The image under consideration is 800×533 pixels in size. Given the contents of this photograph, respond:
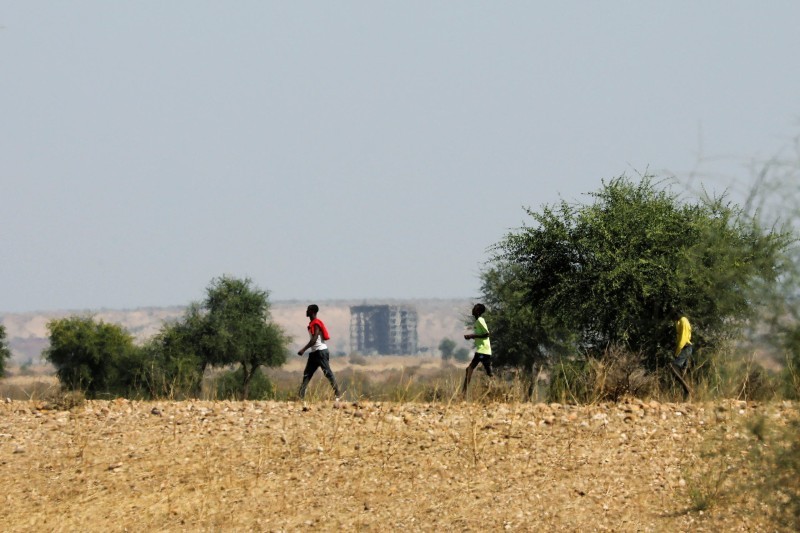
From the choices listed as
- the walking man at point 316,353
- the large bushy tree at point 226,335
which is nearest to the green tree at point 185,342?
the large bushy tree at point 226,335

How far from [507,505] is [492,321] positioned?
2926 cm

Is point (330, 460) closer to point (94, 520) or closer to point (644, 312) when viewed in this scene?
point (94, 520)

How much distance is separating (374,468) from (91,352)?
48.5m

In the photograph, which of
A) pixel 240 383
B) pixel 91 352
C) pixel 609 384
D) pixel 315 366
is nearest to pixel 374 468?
pixel 315 366

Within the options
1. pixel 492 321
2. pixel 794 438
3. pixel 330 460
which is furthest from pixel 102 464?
pixel 492 321

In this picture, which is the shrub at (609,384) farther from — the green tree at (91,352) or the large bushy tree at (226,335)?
the green tree at (91,352)

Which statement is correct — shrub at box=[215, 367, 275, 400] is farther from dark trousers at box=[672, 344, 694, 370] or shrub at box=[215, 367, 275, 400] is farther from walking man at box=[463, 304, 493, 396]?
dark trousers at box=[672, 344, 694, 370]

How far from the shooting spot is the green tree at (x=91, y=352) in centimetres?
5578

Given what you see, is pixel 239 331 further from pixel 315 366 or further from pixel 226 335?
pixel 315 366

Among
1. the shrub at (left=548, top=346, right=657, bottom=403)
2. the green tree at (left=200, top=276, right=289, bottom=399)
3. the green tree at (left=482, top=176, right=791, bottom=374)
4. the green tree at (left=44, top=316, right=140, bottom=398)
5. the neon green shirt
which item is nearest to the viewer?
the shrub at (left=548, top=346, right=657, bottom=403)

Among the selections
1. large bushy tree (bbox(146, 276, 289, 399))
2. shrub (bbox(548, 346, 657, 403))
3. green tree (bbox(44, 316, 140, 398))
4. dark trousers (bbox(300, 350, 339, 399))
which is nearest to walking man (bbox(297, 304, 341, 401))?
dark trousers (bbox(300, 350, 339, 399))

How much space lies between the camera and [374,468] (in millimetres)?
Answer: 10797

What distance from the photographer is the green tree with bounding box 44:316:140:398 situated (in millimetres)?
55781

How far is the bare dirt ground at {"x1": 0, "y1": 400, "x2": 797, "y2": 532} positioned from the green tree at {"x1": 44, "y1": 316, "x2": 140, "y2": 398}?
4381cm
